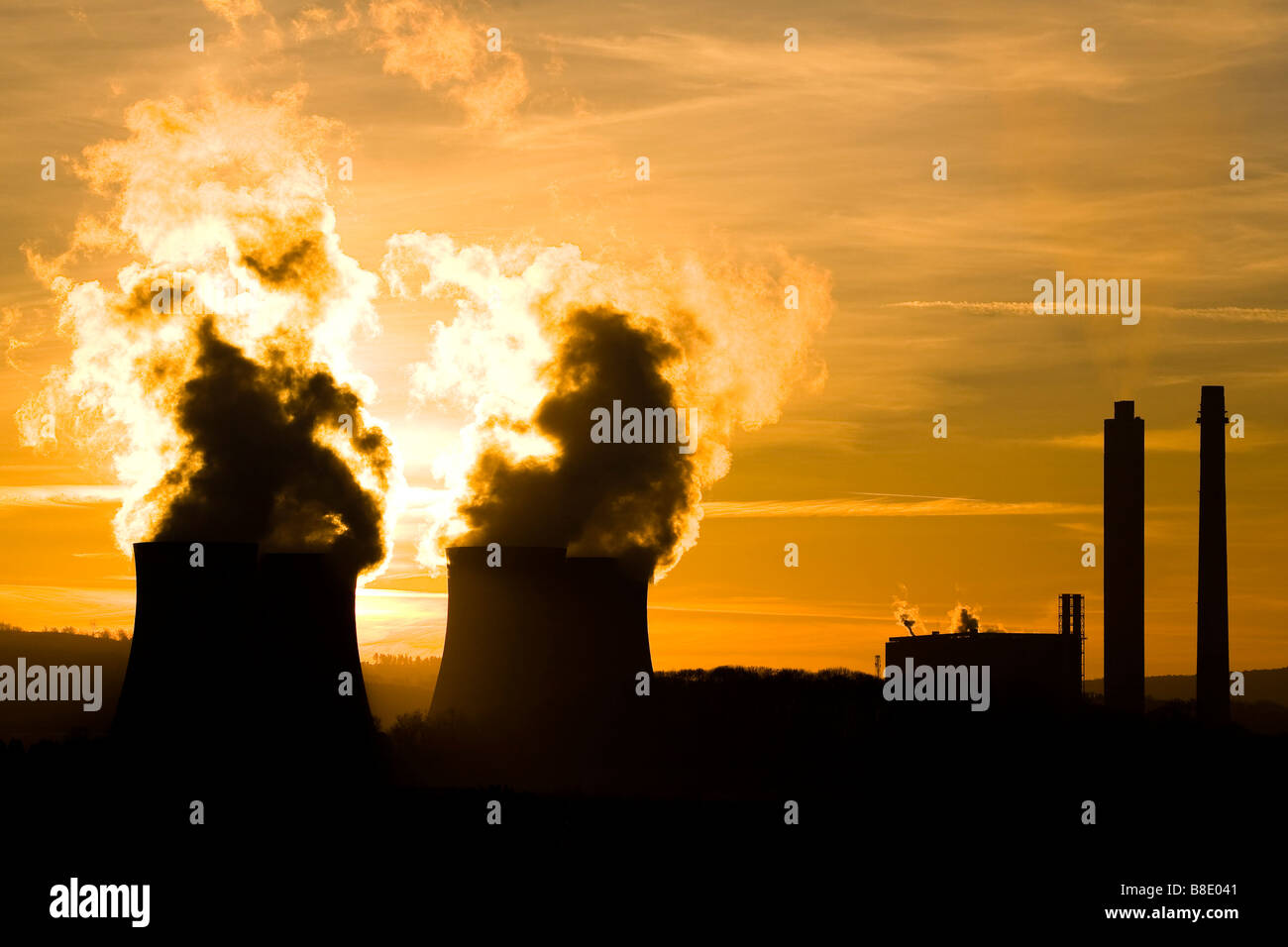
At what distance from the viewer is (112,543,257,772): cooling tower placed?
24.6 metres

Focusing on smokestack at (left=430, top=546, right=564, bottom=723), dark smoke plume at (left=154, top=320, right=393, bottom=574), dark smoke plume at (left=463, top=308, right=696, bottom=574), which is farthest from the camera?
dark smoke plume at (left=463, top=308, right=696, bottom=574)

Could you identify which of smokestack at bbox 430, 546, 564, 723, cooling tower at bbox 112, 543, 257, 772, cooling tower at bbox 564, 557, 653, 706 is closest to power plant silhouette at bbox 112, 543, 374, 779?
cooling tower at bbox 112, 543, 257, 772

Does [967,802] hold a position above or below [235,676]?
below

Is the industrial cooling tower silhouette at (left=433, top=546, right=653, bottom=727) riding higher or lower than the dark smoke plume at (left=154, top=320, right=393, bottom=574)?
lower

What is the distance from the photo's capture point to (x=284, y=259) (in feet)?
105

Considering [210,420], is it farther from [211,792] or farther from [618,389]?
[618,389]

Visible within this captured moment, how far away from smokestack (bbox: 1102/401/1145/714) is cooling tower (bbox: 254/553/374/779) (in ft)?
77.3

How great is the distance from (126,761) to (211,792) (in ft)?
4.79

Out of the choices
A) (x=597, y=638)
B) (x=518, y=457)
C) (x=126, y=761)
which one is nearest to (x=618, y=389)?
(x=518, y=457)

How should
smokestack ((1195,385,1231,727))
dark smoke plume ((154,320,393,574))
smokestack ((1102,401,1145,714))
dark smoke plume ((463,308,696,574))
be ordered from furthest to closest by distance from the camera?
smokestack ((1102,401,1145,714)) → smokestack ((1195,385,1231,727)) → dark smoke plume ((463,308,696,574)) → dark smoke plume ((154,320,393,574))

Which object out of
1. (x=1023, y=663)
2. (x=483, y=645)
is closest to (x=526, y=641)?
(x=483, y=645)

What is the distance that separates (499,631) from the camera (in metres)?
31.3

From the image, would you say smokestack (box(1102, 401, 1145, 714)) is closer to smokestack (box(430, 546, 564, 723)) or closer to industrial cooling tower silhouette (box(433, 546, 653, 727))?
industrial cooling tower silhouette (box(433, 546, 653, 727))
